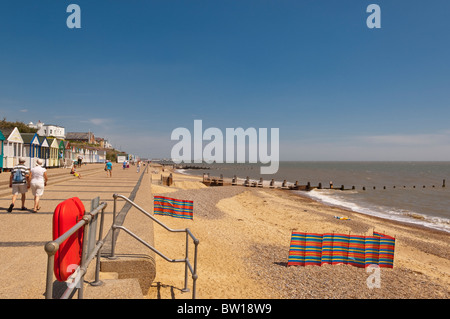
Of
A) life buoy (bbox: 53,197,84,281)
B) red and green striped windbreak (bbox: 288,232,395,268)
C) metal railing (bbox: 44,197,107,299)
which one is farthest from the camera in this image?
red and green striped windbreak (bbox: 288,232,395,268)

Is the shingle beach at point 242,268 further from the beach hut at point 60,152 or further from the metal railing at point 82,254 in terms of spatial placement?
the beach hut at point 60,152

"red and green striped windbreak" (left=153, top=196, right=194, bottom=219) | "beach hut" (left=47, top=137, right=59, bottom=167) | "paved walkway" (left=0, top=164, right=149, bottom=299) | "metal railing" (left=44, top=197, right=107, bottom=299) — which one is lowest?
"red and green striped windbreak" (left=153, top=196, right=194, bottom=219)

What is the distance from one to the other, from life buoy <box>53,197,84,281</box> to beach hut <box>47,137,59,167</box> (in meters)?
32.2

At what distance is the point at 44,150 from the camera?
2844cm

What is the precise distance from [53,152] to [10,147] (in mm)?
9429

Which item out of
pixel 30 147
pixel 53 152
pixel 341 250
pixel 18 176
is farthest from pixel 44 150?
pixel 341 250

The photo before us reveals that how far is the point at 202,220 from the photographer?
49.3 ft

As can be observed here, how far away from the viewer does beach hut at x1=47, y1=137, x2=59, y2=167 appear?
3028 centimetres

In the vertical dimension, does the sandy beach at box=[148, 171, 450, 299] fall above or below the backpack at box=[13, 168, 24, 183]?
below

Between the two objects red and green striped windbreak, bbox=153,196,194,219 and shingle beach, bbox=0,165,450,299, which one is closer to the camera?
shingle beach, bbox=0,165,450,299

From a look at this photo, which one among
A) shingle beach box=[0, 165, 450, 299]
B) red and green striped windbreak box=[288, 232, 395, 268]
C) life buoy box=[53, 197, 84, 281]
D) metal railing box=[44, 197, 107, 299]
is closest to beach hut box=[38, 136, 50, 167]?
shingle beach box=[0, 165, 450, 299]

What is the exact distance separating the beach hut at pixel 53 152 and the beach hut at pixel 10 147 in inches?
258

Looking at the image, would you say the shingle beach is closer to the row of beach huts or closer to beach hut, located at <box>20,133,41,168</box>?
the row of beach huts
